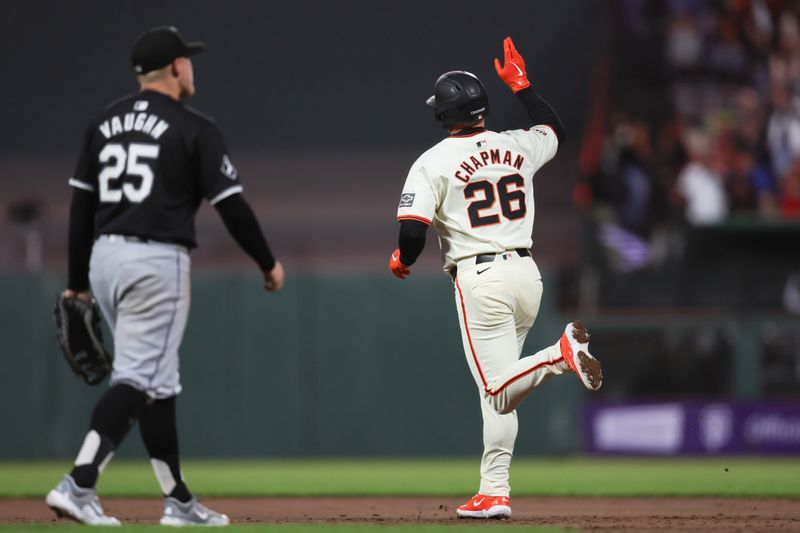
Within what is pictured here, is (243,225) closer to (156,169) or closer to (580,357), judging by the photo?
(156,169)

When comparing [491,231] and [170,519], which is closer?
[170,519]

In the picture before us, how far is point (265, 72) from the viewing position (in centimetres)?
1741

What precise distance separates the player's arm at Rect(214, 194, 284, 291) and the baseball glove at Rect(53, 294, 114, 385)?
696mm

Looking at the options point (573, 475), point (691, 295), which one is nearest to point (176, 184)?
point (573, 475)

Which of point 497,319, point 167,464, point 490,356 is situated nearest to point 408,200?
point 497,319

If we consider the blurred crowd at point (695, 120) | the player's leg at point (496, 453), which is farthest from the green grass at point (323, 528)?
the blurred crowd at point (695, 120)

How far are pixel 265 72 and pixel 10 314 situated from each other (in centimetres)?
638

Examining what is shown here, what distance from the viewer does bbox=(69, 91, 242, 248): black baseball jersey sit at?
5.05 meters

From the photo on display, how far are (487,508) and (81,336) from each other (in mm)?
1990

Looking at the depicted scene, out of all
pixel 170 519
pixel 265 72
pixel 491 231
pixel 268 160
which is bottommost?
pixel 170 519

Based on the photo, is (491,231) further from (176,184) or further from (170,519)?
(170,519)

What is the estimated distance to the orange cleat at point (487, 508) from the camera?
19.1 ft

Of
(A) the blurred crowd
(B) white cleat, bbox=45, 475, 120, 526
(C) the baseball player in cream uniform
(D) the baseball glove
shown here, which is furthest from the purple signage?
(B) white cleat, bbox=45, 475, 120, 526

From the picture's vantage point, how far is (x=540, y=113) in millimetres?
6414
